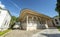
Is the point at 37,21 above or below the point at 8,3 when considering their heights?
below

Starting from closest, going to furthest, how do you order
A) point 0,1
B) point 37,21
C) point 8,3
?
point 37,21
point 0,1
point 8,3

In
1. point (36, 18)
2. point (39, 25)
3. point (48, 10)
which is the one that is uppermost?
point (48, 10)

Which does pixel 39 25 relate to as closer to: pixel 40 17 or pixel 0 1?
pixel 40 17

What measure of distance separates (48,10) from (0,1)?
1418cm

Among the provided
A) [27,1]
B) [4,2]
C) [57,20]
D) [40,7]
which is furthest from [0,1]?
[57,20]

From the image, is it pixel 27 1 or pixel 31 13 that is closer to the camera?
pixel 31 13

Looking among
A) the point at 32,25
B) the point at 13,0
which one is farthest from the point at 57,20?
the point at 13,0

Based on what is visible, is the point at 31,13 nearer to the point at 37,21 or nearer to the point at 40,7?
the point at 37,21

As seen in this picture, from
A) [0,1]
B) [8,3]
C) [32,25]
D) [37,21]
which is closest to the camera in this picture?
[32,25]

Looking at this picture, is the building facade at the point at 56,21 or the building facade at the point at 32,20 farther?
the building facade at the point at 56,21

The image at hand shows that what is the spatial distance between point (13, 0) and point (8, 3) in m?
1.77

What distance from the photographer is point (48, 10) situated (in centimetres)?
2853

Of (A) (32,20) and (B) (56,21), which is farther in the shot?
(B) (56,21)

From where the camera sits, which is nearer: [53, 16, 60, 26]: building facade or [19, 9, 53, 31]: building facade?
[19, 9, 53, 31]: building facade
